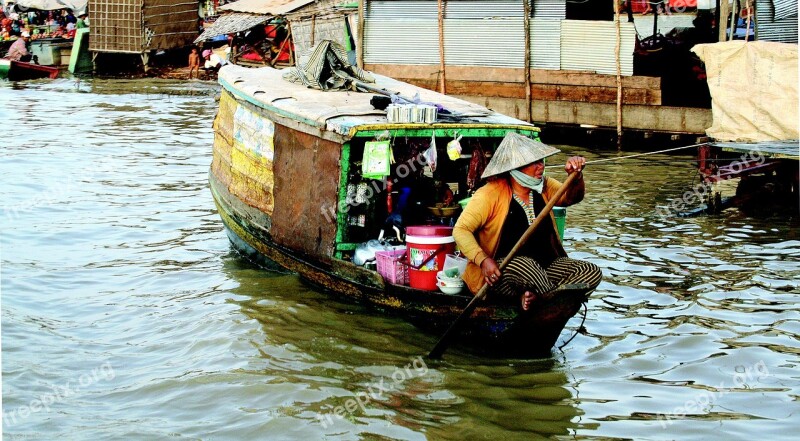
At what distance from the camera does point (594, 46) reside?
14.9 meters

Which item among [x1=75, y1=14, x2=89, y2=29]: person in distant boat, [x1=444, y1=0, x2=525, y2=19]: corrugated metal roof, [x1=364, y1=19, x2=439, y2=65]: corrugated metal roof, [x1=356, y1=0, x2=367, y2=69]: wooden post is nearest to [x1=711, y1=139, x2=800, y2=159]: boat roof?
[x1=444, y1=0, x2=525, y2=19]: corrugated metal roof

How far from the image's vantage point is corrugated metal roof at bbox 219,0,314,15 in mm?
22625

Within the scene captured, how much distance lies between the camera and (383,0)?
55.9 feet

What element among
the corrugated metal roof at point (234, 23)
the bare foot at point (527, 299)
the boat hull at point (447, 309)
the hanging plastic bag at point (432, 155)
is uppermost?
the corrugated metal roof at point (234, 23)

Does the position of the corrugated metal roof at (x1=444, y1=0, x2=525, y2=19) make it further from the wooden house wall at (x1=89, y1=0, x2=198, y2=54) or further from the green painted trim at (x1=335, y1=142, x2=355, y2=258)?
the wooden house wall at (x1=89, y1=0, x2=198, y2=54)

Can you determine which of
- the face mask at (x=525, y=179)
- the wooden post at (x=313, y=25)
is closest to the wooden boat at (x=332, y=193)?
the face mask at (x=525, y=179)

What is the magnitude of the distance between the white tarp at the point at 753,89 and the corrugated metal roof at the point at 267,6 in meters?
12.4

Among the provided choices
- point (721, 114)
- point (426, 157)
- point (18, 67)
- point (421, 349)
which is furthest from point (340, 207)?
point (18, 67)

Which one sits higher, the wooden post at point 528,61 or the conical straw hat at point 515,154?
the wooden post at point 528,61

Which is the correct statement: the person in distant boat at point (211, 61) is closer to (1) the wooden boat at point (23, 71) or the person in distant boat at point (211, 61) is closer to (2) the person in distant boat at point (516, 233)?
(1) the wooden boat at point (23, 71)

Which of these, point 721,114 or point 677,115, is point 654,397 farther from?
point 677,115

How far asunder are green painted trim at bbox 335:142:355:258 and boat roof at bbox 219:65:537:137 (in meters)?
0.19

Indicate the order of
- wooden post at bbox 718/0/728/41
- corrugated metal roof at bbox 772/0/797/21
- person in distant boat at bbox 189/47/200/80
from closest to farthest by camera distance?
1. wooden post at bbox 718/0/728/41
2. corrugated metal roof at bbox 772/0/797/21
3. person in distant boat at bbox 189/47/200/80

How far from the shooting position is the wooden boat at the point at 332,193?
632 cm
